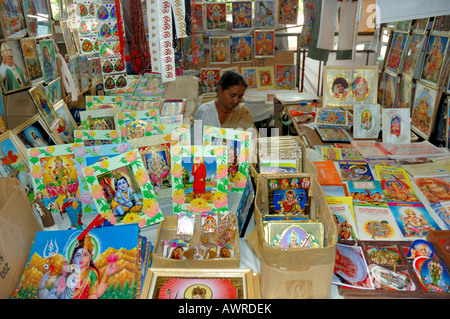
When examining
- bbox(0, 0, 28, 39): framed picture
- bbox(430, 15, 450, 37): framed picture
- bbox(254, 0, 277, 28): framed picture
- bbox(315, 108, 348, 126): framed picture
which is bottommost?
bbox(315, 108, 348, 126): framed picture

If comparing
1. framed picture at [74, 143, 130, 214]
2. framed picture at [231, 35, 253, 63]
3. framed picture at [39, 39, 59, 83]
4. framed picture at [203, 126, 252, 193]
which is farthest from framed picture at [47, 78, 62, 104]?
framed picture at [231, 35, 253, 63]

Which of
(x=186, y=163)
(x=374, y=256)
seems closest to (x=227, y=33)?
(x=186, y=163)

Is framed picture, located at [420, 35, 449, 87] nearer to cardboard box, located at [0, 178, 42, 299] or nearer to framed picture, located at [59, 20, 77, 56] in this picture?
cardboard box, located at [0, 178, 42, 299]

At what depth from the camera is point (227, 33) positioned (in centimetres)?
553

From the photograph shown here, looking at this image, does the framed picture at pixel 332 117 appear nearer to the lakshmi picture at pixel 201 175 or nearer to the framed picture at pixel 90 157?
the lakshmi picture at pixel 201 175

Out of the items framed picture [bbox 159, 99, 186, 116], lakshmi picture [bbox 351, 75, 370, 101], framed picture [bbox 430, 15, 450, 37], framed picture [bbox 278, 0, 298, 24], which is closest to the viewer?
framed picture [bbox 159, 99, 186, 116]

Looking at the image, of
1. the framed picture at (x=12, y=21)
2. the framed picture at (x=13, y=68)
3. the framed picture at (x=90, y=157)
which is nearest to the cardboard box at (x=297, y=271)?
the framed picture at (x=90, y=157)

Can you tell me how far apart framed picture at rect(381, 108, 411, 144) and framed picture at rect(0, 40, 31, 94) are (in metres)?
2.98

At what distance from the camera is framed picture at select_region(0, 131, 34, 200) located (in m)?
1.80

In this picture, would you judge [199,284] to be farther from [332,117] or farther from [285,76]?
[285,76]

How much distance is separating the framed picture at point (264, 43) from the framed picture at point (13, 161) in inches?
176

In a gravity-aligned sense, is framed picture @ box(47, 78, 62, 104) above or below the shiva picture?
above

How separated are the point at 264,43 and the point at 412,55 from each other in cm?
270
